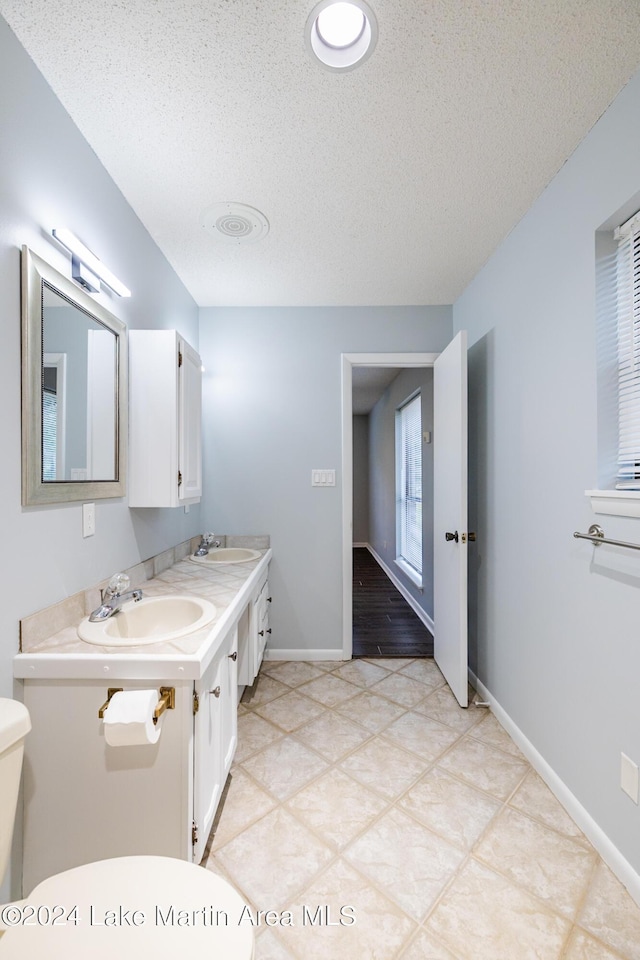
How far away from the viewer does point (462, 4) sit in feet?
3.37

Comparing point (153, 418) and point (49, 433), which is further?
point (153, 418)

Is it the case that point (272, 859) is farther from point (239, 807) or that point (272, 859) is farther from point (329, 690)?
point (329, 690)

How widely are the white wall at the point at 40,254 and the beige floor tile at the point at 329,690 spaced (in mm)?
1308

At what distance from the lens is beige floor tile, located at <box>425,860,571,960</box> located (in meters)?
1.08

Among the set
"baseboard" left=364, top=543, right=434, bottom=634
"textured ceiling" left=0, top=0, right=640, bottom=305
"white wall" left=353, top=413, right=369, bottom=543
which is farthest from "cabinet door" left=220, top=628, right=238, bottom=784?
"white wall" left=353, top=413, right=369, bottom=543

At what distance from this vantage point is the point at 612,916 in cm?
117

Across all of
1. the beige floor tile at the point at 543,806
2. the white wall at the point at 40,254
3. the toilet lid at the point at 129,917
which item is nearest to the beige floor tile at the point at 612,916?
the beige floor tile at the point at 543,806

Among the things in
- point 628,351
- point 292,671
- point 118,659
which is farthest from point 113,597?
point 628,351

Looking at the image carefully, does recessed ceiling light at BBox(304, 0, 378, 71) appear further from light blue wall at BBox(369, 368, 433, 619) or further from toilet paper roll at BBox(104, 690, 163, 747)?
light blue wall at BBox(369, 368, 433, 619)

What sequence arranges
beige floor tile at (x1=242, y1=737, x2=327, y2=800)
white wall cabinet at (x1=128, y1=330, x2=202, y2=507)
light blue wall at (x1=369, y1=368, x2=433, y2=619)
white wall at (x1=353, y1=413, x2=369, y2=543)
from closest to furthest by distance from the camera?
beige floor tile at (x1=242, y1=737, x2=327, y2=800)
white wall cabinet at (x1=128, y1=330, x2=202, y2=507)
light blue wall at (x1=369, y1=368, x2=433, y2=619)
white wall at (x1=353, y1=413, x2=369, y2=543)

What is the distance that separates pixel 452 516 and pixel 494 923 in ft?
5.23

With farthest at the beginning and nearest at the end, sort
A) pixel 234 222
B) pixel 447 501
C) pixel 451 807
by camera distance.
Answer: pixel 447 501
pixel 234 222
pixel 451 807

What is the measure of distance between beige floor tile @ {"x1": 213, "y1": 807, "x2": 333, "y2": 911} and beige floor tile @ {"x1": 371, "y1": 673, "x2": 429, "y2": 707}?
39.0 inches

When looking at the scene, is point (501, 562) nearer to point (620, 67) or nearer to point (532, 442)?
point (532, 442)
